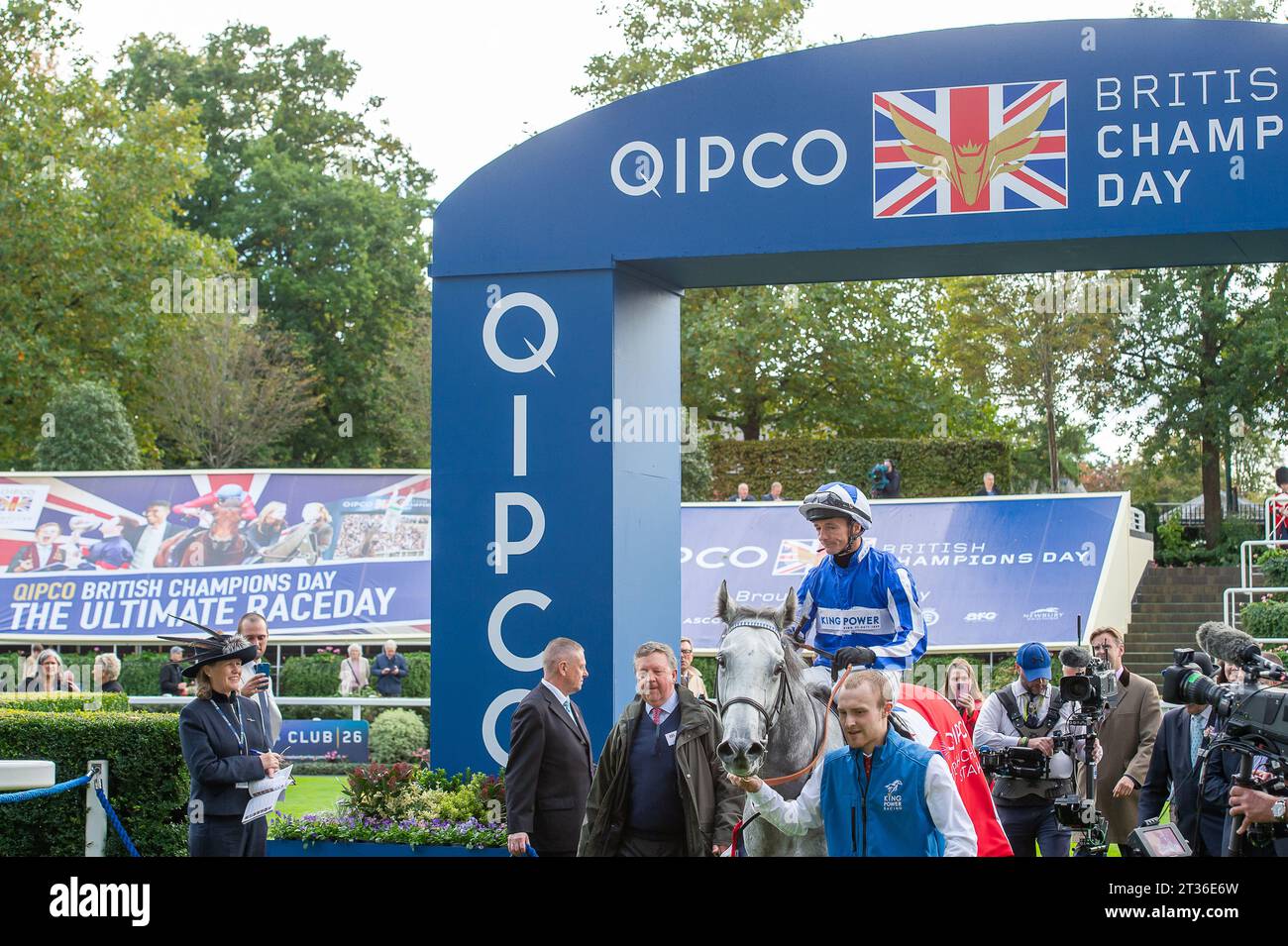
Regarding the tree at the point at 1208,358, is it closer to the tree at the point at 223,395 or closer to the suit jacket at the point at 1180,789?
the tree at the point at 223,395

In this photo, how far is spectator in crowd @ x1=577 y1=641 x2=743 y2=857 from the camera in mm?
6199

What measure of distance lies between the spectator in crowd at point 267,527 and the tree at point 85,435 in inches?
232

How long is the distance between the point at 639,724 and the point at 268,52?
1580 inches

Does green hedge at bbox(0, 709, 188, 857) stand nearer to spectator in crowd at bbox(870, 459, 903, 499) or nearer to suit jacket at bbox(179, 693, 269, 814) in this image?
suit jacket at bbox(179, 693, 269, 814)

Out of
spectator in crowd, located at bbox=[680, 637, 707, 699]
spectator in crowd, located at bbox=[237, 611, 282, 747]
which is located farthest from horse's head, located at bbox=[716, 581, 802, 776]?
spectator in crowd, located at bbox=[680, 637, 707, 699]

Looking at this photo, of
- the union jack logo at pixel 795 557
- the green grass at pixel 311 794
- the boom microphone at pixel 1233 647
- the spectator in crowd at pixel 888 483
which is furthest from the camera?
the spectator in crowd at pixel 888 483

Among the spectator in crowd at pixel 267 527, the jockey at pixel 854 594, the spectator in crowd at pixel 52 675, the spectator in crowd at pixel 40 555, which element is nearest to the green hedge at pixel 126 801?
the jockey at pixel 854 594

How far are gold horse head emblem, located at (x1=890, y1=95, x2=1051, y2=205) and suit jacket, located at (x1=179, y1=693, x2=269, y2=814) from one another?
493 centimetres

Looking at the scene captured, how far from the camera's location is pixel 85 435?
24359 mm

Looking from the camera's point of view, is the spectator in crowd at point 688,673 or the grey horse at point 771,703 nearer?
the grey horse at point 771,703

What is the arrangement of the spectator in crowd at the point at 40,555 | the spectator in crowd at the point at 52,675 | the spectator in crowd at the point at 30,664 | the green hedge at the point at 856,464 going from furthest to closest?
the green hedge at the point at 856,464
the spectator in crowd at the point at 40,555
the spectator in crowd at the point at 30,664
the spectator in crowd at the point at 52,675

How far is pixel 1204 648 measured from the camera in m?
7.08

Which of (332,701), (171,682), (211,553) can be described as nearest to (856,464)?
(211,553)

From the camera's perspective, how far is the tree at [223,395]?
104 ft
